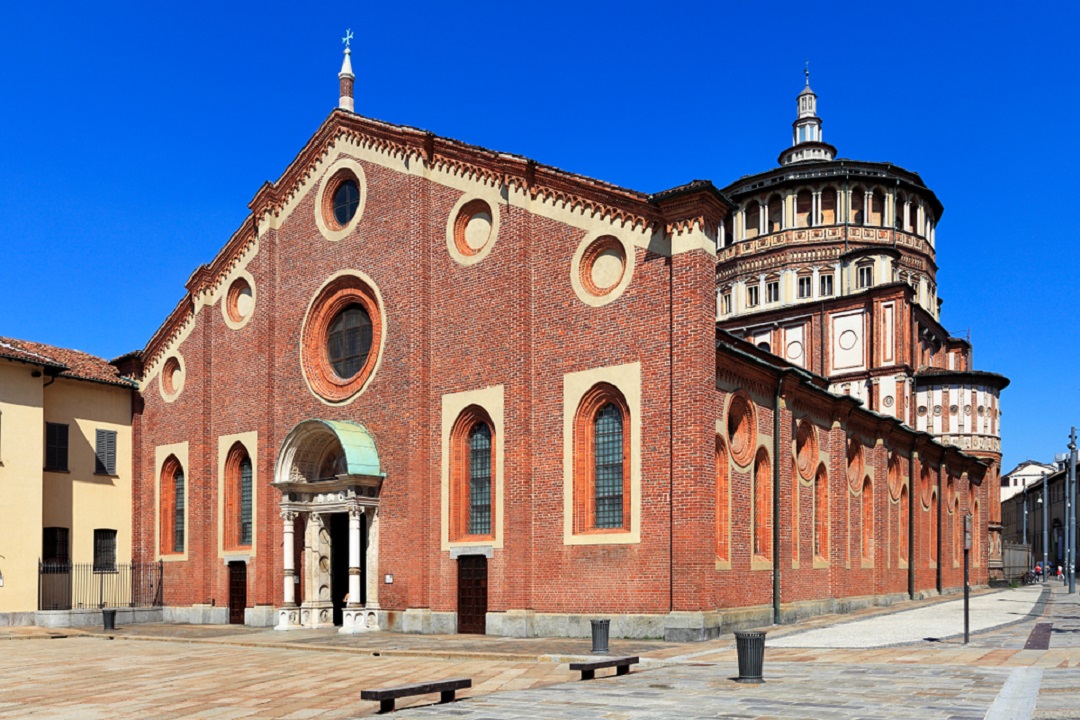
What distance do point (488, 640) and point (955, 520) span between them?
34.1 meters

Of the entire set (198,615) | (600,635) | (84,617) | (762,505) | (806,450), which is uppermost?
(806,450)

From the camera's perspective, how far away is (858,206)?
180ft

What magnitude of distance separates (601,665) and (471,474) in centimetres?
1080

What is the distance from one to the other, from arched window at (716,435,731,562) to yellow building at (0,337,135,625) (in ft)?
64.3

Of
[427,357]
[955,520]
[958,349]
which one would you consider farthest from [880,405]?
[427,357]

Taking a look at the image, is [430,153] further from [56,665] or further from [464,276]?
[56,665]

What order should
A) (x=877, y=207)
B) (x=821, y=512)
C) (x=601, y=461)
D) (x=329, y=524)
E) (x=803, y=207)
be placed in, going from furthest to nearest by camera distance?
(x=803, y=207) → (x=877, y=207) → (x=821, y=512) → (x=329, y=524) → (x=601, y=461)

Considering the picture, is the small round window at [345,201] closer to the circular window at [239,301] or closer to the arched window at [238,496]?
the circular window at [239,301]

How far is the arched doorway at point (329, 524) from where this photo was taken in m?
27.5

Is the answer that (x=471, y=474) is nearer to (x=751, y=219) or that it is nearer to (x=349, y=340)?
(x=349, y=340)

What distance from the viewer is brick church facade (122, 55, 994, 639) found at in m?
23.1

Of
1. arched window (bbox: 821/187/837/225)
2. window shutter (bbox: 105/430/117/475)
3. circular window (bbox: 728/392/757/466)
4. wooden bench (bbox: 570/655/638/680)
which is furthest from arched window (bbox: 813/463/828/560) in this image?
arched window (bbox: 821/187/837/225)

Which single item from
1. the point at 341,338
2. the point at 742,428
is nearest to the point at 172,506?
the point at 341,338

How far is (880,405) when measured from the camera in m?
49.4
